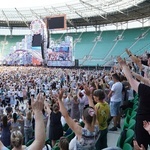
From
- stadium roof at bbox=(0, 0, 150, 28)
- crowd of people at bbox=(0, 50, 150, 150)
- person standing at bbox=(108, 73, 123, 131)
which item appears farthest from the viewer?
stadium roof at bbox=(0, 0, 150, 28)

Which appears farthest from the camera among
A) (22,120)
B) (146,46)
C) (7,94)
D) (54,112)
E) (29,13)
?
(29,13)

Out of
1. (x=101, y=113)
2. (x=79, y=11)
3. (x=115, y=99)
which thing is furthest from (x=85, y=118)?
(x=79, y=11)

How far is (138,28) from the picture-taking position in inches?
1682

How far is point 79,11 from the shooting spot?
1791 inches

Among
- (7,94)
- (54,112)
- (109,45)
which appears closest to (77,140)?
(54,112)

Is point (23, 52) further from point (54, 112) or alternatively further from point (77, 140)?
point (77, 140)

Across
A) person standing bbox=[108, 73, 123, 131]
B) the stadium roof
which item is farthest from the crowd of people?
the stadium roof

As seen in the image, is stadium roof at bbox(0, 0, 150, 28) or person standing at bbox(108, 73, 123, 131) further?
stadium roof at bbox(0, 0, 150, 28)

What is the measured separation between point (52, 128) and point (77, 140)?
264 centimetres

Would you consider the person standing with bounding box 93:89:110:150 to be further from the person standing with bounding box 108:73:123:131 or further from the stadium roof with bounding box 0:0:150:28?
the stadium roof with bounding box 0:0:150:28

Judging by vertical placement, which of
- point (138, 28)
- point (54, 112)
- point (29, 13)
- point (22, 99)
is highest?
point (29, 13)

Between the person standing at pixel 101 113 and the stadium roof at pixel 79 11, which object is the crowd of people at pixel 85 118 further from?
the stadium roof at pixel 79 11

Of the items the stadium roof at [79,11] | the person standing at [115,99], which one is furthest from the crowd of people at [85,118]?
the stadium roof at [79,11]

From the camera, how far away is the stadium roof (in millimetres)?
37906
